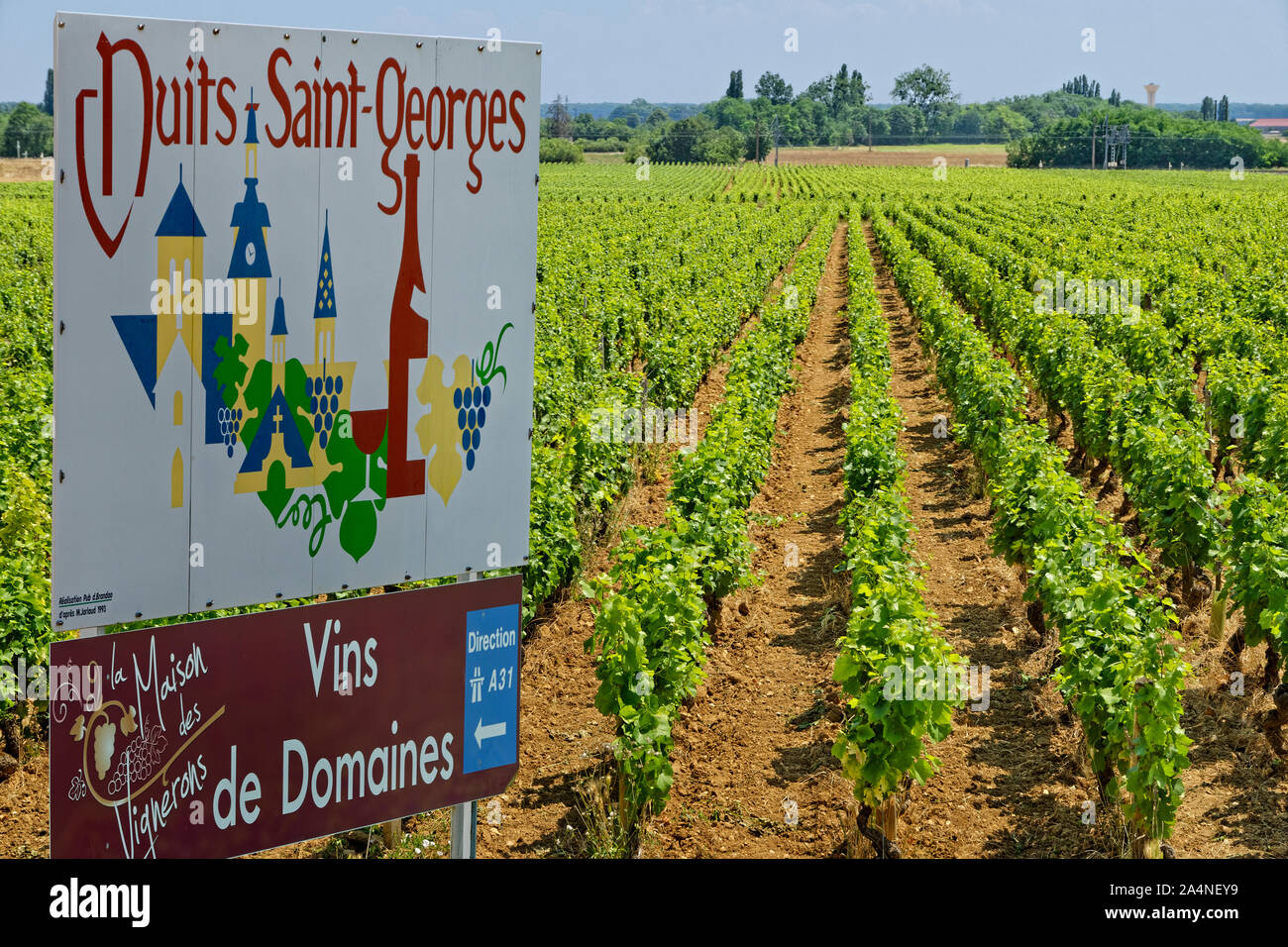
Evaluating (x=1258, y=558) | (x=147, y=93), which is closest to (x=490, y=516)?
(x=147, y=93)

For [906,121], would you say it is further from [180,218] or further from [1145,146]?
[180,218]

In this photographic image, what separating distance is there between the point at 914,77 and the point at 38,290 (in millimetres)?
188457

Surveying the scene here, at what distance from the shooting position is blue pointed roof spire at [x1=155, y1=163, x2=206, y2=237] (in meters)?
3.39

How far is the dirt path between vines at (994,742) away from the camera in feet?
23.4

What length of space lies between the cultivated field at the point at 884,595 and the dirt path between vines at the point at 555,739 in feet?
0.09

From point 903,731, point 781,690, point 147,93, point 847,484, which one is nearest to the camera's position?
point 147,93

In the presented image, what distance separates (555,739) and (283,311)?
5157 millimetres

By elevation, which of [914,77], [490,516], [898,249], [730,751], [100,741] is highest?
[914,77]

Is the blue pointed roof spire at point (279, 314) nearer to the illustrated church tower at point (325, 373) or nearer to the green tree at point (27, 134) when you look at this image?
the illustrated church tower at point (325, 373)

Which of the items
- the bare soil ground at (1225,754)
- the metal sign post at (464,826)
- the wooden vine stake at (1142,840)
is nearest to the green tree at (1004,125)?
the bare soil ground at (1225,754)

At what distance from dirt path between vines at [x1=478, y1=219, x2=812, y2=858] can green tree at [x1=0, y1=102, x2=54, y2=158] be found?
316ft

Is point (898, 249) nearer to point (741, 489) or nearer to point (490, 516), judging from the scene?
point (741, 489)

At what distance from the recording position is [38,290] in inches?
923

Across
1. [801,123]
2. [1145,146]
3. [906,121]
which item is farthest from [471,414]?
[906,121]
